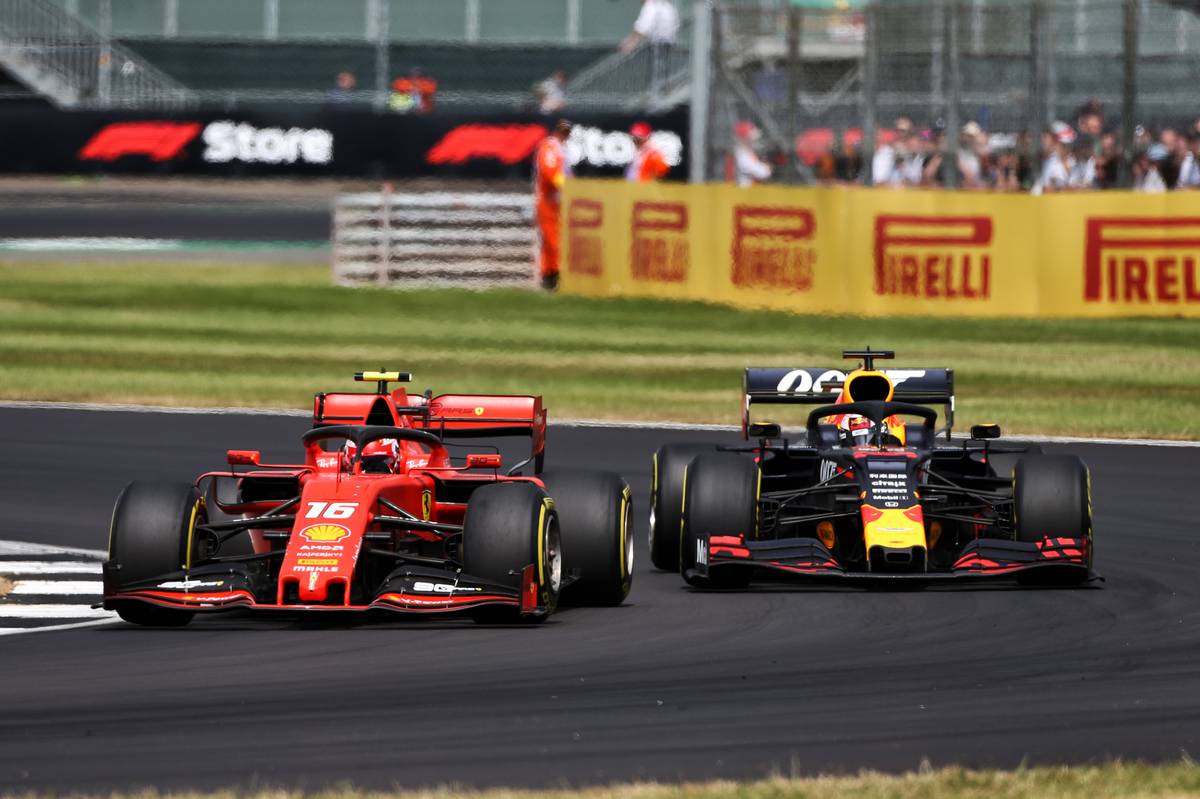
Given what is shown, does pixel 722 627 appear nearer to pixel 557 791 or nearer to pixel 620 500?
pixel 620 500

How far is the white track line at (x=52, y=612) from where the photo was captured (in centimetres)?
1058

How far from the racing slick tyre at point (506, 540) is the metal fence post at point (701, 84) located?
21.0 m

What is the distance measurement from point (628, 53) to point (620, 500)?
113 feet

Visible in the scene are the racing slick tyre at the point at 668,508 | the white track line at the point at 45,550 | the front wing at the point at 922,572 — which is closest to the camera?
the front wing at the point at 922,572

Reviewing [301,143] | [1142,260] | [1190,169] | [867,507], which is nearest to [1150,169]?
[1190,169]

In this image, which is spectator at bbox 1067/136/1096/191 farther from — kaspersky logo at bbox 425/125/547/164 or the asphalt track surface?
kaspersky logo at bbox 425/125/547/164

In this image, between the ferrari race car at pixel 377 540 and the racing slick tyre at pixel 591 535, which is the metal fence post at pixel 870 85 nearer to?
the ferrari race car at pixel 377 540

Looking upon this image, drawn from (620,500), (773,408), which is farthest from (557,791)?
(773,408)

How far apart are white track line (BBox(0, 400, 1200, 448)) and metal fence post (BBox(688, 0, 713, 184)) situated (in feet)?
39.0

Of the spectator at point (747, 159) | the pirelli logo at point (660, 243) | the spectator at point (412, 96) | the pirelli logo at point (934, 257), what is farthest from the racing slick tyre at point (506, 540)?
the spectator at point (412, 96)

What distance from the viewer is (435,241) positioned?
33.5 metres

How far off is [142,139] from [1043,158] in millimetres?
20427

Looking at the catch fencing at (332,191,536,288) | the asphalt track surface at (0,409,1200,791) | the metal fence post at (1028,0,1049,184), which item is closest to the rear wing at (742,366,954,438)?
the asphalt track surface at (0,409,1200,791)

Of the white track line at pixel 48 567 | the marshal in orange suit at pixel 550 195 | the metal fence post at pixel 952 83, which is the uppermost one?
the metal fence post at pixel 952 83
